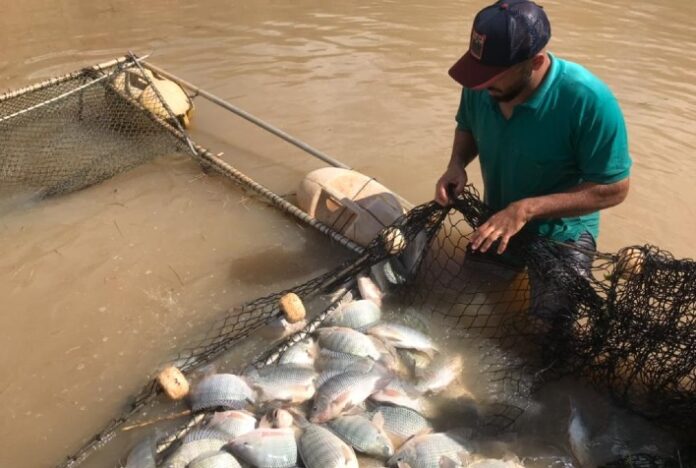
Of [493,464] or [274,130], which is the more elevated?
[274,130]

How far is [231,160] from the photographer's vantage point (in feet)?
20.7

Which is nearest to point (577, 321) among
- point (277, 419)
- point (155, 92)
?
point (277, 419)

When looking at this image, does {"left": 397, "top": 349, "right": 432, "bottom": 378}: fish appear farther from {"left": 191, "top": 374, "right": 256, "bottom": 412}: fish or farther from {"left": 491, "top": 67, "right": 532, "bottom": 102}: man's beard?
{"left": 491, "top": 67, "right": 532, "bottom": 102}: man's beard

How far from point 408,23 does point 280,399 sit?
847cm

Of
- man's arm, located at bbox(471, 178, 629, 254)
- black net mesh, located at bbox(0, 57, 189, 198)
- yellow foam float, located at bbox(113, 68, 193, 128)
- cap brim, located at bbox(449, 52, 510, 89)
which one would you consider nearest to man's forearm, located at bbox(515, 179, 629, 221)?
man's arm, located at bbox(471, 178, 629, 254)

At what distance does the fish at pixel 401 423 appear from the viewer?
126 inches

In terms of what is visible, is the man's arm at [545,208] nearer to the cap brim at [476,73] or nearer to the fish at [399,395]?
the cap brim at [476,73]

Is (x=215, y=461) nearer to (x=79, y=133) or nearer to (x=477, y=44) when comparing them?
(x=477, y=44)

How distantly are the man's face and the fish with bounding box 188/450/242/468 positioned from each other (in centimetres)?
242

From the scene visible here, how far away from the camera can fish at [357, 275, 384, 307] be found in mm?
3992

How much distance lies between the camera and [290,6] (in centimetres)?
1095

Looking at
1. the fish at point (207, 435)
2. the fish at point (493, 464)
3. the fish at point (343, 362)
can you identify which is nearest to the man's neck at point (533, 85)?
the fish at point (343, 362)

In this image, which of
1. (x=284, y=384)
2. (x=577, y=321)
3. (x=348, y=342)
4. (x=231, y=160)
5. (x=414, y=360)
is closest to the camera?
(x=284, y=384)

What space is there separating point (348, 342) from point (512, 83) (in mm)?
1829
